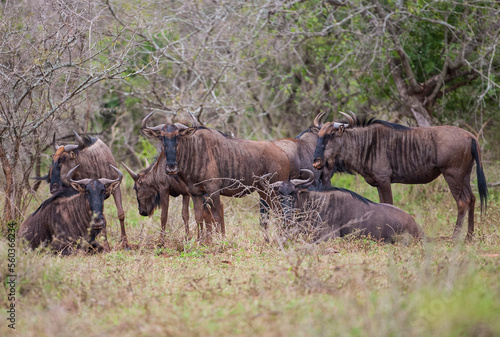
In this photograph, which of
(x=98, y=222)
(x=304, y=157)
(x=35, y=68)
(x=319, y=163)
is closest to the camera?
(x=98, y=222)

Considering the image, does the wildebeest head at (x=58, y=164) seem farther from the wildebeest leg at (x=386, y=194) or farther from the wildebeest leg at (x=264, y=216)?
the wildebeest leg at (x=386, y=194)

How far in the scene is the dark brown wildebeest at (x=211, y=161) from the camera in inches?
322

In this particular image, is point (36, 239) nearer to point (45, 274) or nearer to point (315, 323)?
point (45, 274)

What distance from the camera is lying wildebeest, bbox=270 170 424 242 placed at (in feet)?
26.6

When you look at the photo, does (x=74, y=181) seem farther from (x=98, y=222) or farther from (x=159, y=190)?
(x=159, y=190)

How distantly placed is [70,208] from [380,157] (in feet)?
14.9

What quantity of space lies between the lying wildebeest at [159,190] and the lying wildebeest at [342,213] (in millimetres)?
1277

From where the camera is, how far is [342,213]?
8414mm

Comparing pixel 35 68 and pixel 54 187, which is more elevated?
pixel 35 68

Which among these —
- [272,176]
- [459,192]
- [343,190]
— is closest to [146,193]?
[272,176]

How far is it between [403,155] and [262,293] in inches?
187

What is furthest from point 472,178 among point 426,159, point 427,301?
point 427,301

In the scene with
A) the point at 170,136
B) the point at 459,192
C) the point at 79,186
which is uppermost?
the point at 170,136

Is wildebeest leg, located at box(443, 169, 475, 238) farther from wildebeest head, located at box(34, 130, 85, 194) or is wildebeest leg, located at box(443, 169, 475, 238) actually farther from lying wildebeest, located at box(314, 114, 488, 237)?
wildebeest head, located at box(34, 130, 85, 194)
